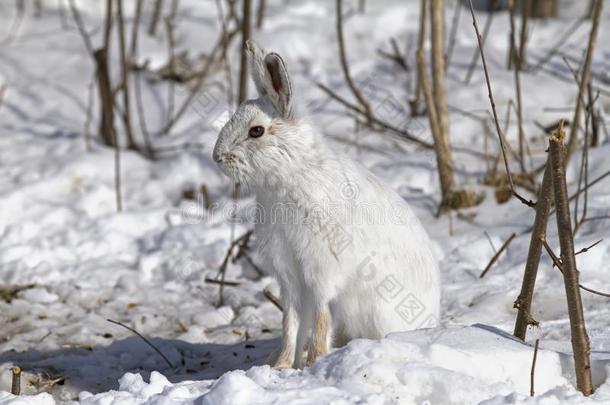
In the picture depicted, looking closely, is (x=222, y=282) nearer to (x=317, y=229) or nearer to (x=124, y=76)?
(x=317, y=229)

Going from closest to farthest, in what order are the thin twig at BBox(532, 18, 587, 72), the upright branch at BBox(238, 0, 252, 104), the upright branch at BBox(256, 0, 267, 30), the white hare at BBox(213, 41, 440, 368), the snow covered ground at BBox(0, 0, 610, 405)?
1. the snow covered ground at BBox(0, 0, 610, 405)
2. the white hare at BBox(213, 41, 440, 368)
3. the upright branch at BBox(238, 0, 252, 104)
4. the thin twig at BBox(532, 18, 587, 72)
5. the upright branch at BBox(256, 0, 267, 30)

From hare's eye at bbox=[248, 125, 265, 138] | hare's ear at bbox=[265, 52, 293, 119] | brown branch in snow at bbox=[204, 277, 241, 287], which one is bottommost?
brown branch in snow at bbox=[204, 277, 241, 287]

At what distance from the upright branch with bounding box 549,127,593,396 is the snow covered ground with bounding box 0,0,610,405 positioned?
65 mm

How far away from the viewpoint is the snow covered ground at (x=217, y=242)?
8.73 ft

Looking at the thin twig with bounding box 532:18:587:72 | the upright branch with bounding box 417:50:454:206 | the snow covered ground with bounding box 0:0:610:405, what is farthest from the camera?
the thin twig with bounding box 532:18:587:72

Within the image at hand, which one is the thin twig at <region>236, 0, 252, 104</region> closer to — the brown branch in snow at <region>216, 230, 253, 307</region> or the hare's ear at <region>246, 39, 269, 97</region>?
the brown branch in snow at <region>216, 230, 253, 307</region>

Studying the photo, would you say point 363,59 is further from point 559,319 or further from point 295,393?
point 295,393

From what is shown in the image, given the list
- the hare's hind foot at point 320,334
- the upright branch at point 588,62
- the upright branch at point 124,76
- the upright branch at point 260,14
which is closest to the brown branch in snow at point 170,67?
the upright branch at point 124,76

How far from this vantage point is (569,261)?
2.64 meters

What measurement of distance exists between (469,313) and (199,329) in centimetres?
123

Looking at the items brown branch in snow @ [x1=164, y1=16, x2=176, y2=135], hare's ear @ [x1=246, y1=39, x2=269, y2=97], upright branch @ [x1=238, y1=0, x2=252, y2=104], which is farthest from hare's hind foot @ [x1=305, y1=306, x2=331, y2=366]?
brown branch in snow @ [x1=164, y1=16, x2=176, y2=135]

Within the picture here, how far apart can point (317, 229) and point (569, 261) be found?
811 mm

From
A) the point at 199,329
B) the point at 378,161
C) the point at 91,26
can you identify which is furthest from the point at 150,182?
the point at 91,26

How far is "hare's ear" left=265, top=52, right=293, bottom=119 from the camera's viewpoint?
3.01 metres
